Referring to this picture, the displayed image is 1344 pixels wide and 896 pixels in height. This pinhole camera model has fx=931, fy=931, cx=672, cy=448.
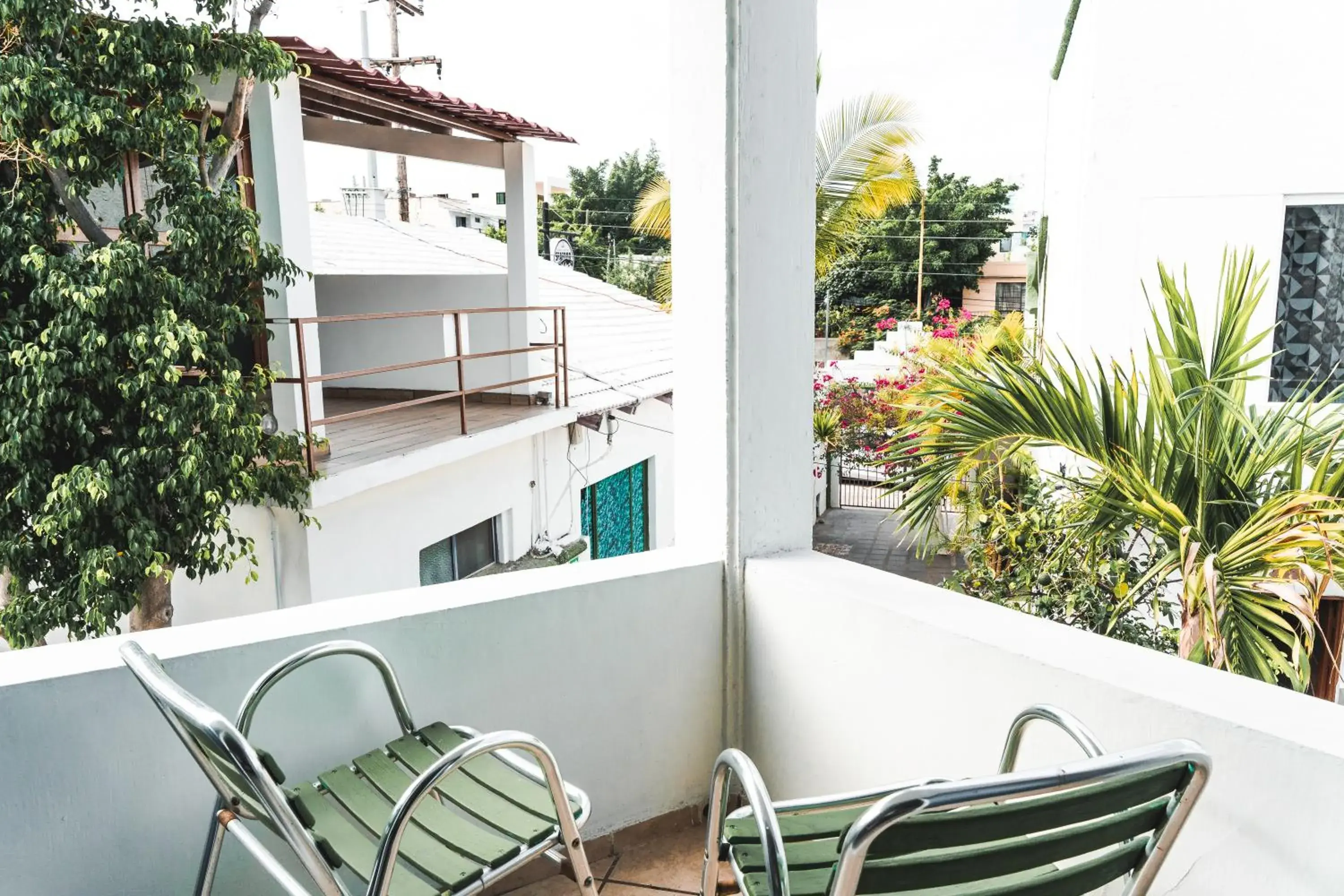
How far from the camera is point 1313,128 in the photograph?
195 inches

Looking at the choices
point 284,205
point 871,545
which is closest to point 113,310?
point 284,205

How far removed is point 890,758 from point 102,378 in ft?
14.9

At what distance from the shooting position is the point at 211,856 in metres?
1.51

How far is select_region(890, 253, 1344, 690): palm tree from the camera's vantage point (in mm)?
1952

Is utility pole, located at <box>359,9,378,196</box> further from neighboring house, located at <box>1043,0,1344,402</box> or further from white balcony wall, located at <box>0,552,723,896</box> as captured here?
white balcony wall, located at <box>0,552,723,896</box>

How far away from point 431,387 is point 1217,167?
6831mm

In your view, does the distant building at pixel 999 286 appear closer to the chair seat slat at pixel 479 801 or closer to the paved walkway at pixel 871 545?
the paved walkway at pixel 871 545

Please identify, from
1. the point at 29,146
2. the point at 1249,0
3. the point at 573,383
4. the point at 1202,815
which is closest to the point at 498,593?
the point at 1202,815

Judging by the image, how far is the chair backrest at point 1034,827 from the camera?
0.97 metres

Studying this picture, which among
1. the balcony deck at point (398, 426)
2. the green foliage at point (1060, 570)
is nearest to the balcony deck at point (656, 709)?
the green foliage at point (1060, 570)

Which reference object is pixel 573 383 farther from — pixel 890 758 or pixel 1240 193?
pixel 890 758

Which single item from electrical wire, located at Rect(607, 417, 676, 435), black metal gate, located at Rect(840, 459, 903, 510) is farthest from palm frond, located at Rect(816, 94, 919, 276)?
black metal gate, located at Rect(840, 459, 903, 510)

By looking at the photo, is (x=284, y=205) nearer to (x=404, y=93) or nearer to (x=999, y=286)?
(x=404, y=93)

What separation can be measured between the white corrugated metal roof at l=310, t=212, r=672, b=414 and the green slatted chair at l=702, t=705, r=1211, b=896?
718 centimetres
